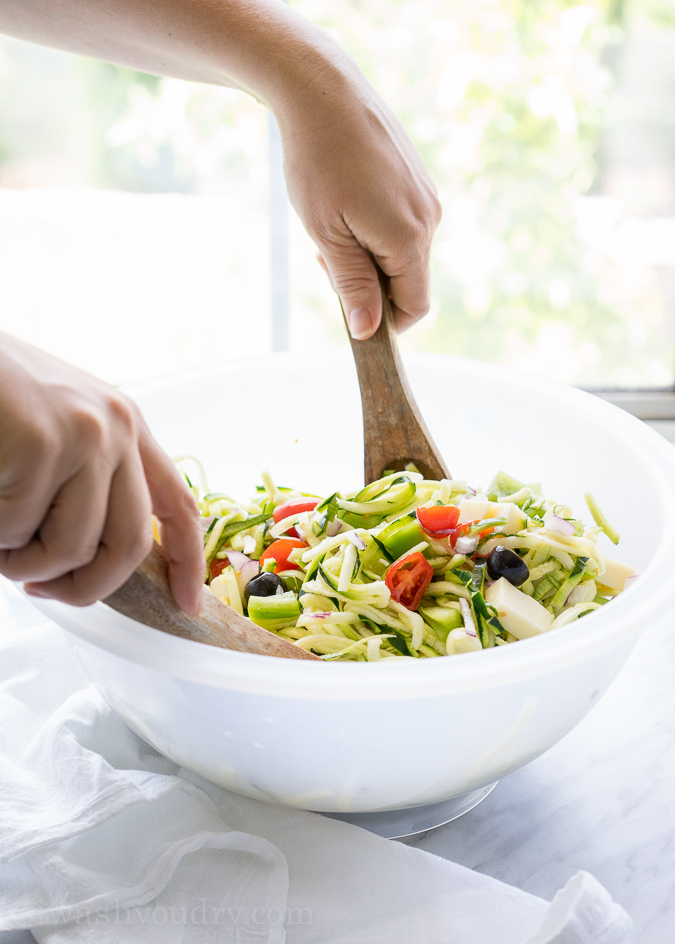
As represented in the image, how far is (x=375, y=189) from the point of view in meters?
1.14

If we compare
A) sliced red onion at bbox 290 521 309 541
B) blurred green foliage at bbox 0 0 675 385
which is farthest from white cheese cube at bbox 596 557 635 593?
blurred green foliage at bbox 0 0 675 385

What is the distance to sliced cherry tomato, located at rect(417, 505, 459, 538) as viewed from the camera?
1.13 metres

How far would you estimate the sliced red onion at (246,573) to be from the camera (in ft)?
3.88

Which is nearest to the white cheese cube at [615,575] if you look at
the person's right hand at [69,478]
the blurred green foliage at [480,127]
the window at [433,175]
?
the person's right hand at [69,478]

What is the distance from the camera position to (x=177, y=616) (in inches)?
31.0

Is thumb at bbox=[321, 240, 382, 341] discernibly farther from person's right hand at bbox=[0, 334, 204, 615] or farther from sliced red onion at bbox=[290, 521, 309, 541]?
person's right hand at bbox=[0, 334, 204, 615]

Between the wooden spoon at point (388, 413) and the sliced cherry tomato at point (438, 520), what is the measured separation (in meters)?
0.20

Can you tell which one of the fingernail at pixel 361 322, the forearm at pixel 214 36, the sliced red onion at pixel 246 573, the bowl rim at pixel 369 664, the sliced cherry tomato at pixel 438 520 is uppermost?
the forearm at pixel 214 36

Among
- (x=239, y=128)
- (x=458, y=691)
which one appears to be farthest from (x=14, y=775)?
(x=239, y=128)

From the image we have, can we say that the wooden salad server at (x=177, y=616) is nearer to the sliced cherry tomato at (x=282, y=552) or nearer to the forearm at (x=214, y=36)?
the sliced cherry tomato at (x=282, y=552)

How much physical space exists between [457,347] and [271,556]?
169 cm

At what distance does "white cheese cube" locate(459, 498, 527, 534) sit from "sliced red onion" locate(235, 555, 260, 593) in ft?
1.01

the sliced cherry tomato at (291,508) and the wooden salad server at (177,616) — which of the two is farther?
the sliced cherry tomato at (291,508)

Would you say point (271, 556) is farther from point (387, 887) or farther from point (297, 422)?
point (387, 887)
